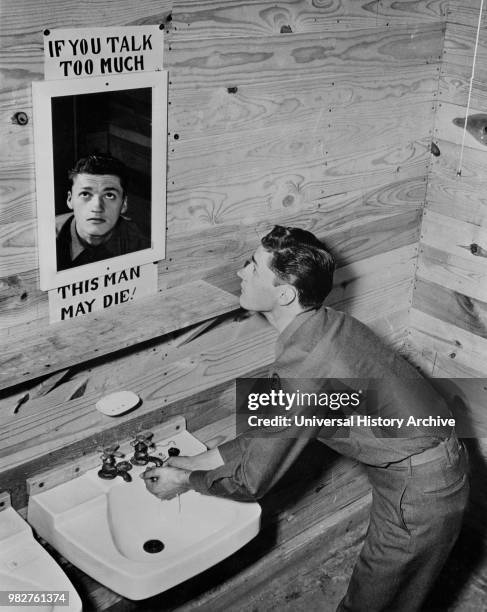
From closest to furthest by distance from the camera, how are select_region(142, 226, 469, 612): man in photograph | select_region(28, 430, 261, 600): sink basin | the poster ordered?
the poster < select_region(28, 430, 261, 600): sink basin < select_region(142, 226, 469, 612): man in photograph

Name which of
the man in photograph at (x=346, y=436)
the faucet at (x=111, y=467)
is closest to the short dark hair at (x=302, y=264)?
the man in photograph at (x=346, y=436)

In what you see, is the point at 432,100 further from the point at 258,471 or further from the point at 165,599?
the point at 165,599

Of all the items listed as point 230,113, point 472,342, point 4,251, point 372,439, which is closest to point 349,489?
point 472,342

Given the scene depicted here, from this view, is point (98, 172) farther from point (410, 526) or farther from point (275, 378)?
point (410, 526)

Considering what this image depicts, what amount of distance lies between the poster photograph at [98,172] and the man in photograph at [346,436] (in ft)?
1.19

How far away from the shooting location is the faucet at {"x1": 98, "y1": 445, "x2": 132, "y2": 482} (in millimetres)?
2490

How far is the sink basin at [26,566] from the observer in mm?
2070

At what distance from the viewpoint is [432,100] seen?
3.07 m

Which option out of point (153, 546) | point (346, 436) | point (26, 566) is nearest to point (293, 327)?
point (346, 436)

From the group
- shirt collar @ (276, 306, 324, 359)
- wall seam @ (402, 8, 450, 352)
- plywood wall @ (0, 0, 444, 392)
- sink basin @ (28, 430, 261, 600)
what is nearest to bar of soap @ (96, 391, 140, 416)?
sink basin @ (28, 430, 261, 600)

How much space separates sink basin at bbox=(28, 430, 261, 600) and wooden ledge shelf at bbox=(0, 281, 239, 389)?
445 millimetres

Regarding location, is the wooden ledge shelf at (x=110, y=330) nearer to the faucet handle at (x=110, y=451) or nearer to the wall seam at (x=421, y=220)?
the faucet handle at (x=110, y=451)

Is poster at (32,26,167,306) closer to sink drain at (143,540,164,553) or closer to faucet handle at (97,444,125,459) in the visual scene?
faucet handle at (97,444,125,459)

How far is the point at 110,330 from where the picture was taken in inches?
90.1
